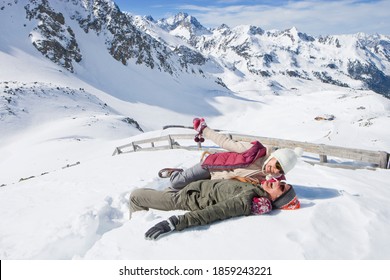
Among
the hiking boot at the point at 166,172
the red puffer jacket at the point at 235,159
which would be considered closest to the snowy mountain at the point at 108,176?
the hiking boot at the point at 166,172

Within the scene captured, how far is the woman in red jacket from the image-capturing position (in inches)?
195

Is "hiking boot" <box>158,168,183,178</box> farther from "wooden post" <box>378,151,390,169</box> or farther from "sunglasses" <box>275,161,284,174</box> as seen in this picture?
"wooden post" <box>378,151,390,169</box>

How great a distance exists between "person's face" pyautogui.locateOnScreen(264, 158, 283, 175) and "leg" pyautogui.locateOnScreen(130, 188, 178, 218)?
1702 millimetres

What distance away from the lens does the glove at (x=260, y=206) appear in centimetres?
484

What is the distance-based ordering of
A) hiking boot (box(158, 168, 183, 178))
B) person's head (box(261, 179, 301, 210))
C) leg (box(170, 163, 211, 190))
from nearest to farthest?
1. person's head (box(261, 179, 301, 210))
2. leg (box(170, 163, 211, 190))
3. hiking boot (box(158, 168, 183, 178))

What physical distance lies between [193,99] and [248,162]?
2947 inches

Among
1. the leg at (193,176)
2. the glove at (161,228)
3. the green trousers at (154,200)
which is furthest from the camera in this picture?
the leg at (193,176)

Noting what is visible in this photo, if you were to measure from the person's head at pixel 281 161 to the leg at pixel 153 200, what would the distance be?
1.73 m

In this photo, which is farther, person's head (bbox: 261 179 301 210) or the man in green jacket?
person's head (bbox: 261 179 301 210)

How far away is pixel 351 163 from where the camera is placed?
27.2 feet

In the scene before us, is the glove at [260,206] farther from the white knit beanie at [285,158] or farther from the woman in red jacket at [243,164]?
the white knit beanie at [285,158]

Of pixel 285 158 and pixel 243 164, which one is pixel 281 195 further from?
pixel 243 164

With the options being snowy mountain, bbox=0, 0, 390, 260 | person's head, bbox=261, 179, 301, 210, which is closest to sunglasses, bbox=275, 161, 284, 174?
person's head, bbox=261, 179, 301, 210
